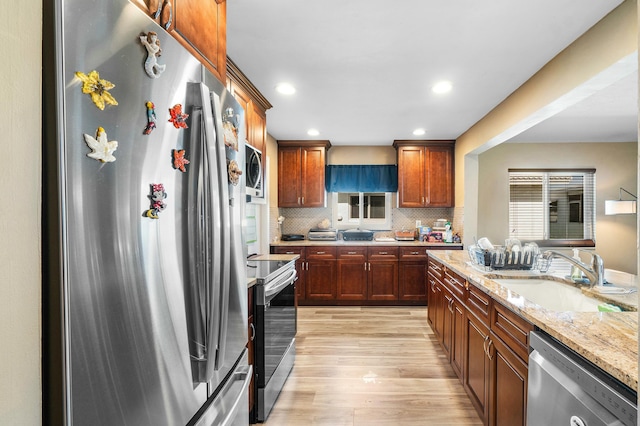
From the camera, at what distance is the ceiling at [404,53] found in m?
1.82

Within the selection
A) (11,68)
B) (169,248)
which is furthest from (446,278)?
(11,68)

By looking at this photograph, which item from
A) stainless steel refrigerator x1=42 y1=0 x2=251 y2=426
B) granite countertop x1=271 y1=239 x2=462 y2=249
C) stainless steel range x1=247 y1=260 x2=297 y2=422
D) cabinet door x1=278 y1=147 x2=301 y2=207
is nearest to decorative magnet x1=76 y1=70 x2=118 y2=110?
stainless steel refrigerator x1=42 y1=0 x2=251 y2=426

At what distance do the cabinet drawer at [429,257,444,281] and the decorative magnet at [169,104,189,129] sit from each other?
282 cm

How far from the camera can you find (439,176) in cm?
496

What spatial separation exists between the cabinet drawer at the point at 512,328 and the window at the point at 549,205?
3971 mm

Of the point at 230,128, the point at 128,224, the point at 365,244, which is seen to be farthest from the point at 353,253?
the point at 128,224

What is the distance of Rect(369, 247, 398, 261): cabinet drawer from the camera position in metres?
4.70

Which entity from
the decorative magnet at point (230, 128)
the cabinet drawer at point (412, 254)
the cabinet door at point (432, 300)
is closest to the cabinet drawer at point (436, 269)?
the cabinet door at point (432, 300)

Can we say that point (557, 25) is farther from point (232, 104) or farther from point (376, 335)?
point (376, 335)

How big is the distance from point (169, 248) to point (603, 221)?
638 centimetres

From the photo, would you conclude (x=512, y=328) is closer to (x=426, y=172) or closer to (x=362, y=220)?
(x=426, y=172)

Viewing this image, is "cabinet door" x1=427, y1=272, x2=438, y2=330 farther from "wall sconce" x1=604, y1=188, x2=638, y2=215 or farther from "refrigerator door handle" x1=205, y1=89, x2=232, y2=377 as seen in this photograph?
"wall sconce" x1=604, y1=188, x2=638, y2=215

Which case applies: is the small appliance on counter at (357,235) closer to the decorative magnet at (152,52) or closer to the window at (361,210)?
the window at (361,210)

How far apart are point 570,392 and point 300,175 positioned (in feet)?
14.3
